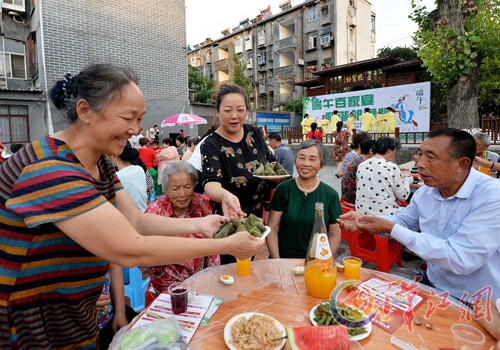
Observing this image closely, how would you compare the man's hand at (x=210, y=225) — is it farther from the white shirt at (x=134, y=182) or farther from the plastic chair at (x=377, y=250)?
the plastic chair at (x=377, y=250)

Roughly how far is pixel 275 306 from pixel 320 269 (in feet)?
1.06

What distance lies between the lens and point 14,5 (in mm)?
13195

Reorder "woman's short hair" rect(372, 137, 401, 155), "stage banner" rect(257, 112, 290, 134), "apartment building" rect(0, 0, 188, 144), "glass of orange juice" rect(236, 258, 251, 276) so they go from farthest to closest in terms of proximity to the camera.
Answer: "stage banner" rect(257, 112, 290, 134) < "apartment building" rect(0, 0, 188, 144) < "woman's short hair" rect(372, 137, 401, 155) < "glass of orange juice" rect(236, 258, 251, 276)

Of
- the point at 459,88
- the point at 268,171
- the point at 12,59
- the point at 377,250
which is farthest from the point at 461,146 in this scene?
the point at 12,59

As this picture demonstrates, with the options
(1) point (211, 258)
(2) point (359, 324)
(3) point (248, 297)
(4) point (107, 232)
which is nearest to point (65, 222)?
(4) point (107, 232)

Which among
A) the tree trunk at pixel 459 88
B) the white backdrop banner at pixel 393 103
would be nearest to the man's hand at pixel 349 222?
the tree trunk at pixel 459 88

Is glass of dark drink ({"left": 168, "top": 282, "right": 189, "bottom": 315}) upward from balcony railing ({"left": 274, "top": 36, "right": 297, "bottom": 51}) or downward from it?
downward

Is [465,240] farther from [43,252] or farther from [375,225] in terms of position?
[43,252]

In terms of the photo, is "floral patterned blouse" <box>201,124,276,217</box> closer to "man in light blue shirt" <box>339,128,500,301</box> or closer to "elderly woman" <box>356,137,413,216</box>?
"man in light blue shirt" <box>339,128,500,301</box>

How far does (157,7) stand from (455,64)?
1310 centimetres

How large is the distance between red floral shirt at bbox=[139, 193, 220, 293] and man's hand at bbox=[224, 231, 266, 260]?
2.82 ft

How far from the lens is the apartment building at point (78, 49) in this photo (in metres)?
11.5

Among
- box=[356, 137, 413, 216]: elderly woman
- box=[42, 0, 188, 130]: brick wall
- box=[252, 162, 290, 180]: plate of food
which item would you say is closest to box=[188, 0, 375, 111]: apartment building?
box=[42, 0, 188, 130]: brick wall

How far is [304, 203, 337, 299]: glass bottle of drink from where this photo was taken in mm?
1619
